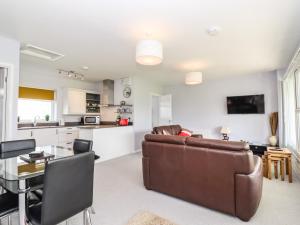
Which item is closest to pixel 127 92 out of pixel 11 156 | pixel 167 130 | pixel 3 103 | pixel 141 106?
pixel 141 106

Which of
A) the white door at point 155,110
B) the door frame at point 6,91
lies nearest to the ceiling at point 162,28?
the door frame at point 6,91

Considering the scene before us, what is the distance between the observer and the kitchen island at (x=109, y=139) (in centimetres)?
432

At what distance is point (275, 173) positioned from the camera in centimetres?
328

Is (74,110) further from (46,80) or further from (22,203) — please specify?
(22,203)

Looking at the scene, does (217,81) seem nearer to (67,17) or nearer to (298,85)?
(298,85)

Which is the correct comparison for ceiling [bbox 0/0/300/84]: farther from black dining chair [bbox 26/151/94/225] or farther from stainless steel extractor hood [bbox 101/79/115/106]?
stainless steel extractor hood [bbox 101/79/115/106]

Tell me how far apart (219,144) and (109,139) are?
329 centimetres

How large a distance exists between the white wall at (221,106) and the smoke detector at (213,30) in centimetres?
343

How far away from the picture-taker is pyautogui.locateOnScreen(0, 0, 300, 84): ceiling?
1959 mm

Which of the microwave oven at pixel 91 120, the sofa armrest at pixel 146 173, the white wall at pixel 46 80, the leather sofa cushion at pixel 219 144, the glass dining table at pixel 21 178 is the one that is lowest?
the sofa armrest at pixel 146 173

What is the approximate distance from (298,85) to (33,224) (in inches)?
194

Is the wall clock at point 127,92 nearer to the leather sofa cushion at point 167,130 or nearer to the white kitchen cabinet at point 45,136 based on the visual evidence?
the leather sofa cushion at point 167,130

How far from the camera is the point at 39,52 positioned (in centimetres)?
338

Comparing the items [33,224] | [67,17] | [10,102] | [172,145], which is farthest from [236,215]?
[10,102]
